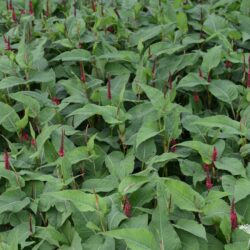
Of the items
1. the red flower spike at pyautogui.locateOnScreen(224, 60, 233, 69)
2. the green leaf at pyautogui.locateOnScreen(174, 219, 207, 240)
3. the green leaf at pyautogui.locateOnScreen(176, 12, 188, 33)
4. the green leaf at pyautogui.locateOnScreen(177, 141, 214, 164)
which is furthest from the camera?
the green leaf at pyautogui.locateOnScreen(176, 12, 188, 33)

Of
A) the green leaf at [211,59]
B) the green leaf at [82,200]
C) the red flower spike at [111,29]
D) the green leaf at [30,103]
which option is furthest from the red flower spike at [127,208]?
the red flower spike at [111,29]

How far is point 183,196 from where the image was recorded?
6.97 feet

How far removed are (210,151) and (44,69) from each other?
124cm

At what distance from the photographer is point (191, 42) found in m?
3.22

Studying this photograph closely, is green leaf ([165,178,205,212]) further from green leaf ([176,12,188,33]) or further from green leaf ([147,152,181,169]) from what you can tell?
green leaf ([176,12,188,33])

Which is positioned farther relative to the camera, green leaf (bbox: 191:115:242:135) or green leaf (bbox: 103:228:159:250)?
green leaf (bbox: 191:115:242:135)

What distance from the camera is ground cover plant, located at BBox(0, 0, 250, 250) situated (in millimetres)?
2113

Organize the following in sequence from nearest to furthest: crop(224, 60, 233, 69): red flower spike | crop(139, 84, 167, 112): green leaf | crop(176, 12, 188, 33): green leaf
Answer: crop(139, 84, 167, 112): green leaf, crop(224, 60, 233, 69): red flower spike, crop(176, 12, 188, 33): green leaf

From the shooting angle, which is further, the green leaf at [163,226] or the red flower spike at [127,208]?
the red flower spike at [127,208]

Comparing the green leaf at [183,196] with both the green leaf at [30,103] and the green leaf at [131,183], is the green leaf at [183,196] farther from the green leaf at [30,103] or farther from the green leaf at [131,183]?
the green leaf at [30,103]

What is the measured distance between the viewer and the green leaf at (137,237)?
75.5 inches

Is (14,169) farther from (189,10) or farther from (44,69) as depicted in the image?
(189,10)

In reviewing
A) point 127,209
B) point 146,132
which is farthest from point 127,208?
point 146,132

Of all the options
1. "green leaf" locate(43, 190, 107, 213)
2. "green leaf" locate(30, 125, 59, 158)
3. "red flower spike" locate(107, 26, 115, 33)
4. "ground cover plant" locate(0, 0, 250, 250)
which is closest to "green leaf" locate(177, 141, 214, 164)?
"ground cover plant" locate(0, 0, 250, 250)
